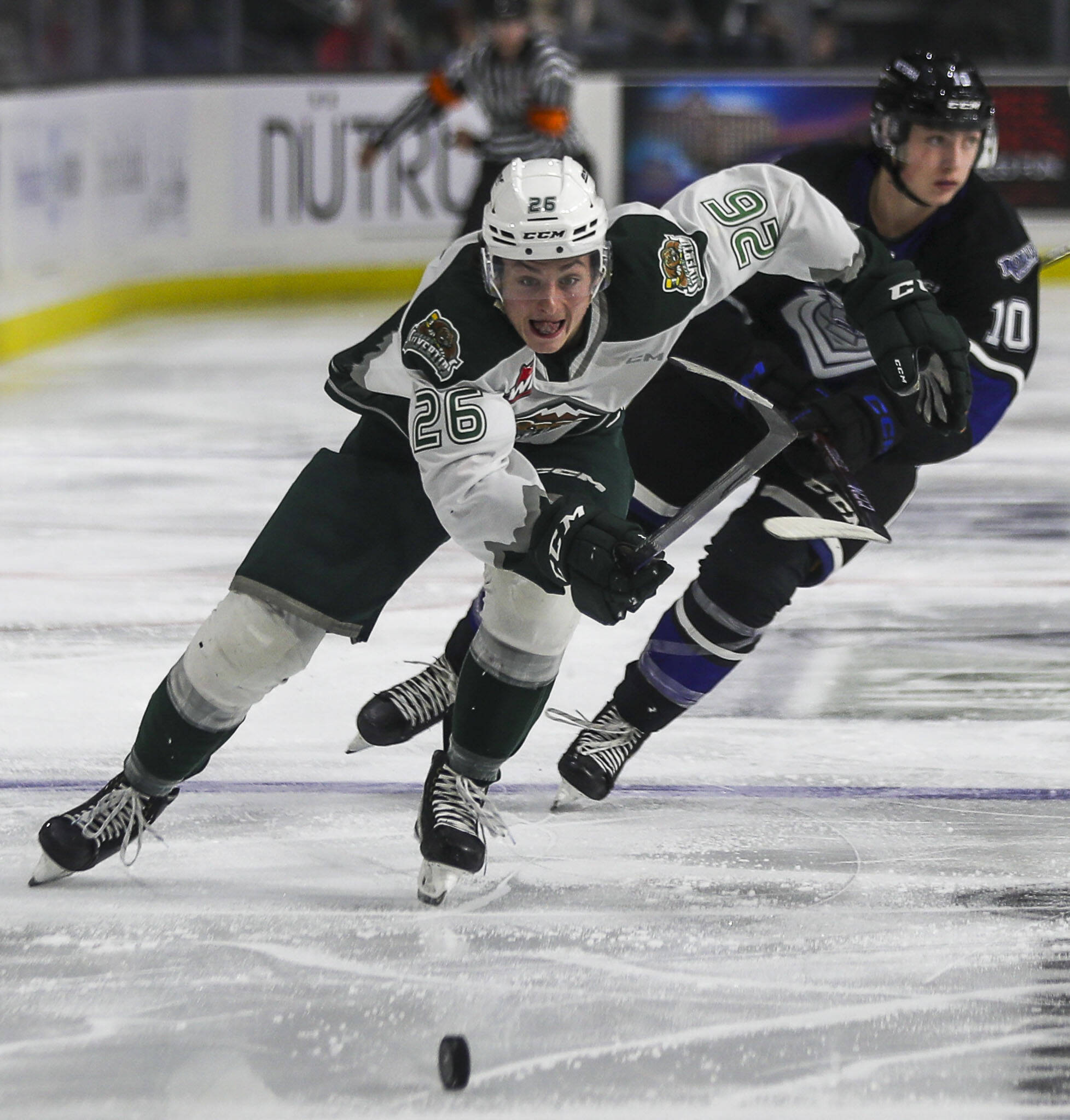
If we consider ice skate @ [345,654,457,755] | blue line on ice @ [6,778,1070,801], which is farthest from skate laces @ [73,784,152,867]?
ice skate @ [345,654,457,755]

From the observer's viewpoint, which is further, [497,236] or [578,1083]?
[497,236]

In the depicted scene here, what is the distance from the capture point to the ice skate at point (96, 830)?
242cm

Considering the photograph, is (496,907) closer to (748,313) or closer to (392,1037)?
(392,1037)

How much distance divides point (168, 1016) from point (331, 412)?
4071 mm

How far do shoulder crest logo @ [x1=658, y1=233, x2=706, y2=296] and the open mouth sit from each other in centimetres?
21

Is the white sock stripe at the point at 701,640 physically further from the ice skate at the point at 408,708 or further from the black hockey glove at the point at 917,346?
the black hockey glove at the point at 917,346

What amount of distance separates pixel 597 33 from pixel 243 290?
6.79ft

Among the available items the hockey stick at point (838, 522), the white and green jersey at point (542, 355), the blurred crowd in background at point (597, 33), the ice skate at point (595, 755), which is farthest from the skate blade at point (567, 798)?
the blurred crowd in background at point (597, 33)

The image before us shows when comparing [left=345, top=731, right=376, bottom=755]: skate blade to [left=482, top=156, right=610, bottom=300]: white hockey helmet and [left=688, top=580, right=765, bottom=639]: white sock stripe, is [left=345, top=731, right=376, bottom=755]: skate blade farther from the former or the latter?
[left=482, top=156, right=610, bottom=300]: white hockey helmet

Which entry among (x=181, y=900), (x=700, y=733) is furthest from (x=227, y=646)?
(x=700, y=733)

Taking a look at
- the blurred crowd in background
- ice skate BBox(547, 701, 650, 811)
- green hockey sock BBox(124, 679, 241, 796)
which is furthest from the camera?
the blurred crowd in background

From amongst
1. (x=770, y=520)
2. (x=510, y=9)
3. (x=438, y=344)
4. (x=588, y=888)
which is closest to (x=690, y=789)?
(x=588, y=888)

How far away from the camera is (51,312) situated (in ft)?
24.4

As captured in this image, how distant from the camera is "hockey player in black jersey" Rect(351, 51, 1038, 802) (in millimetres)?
2787
